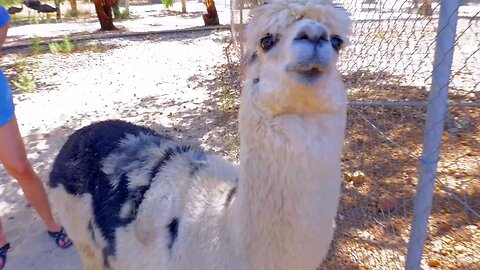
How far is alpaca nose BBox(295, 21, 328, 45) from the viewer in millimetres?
1512

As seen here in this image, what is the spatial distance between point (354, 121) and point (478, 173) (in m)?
1.31

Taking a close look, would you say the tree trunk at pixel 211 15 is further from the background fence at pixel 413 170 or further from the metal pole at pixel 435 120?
the metal pole at pixel 435 120

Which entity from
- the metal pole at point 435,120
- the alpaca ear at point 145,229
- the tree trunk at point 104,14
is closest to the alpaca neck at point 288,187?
the alpaca ear at point 145,229

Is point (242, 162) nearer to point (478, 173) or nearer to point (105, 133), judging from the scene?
point (105, 133)

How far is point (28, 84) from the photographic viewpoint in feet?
26.2

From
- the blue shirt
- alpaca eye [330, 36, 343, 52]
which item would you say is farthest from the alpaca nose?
the blue shirt

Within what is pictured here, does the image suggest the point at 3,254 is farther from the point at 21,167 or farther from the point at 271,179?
the point at 271,179

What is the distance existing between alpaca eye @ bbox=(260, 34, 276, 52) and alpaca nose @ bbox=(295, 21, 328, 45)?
173mm

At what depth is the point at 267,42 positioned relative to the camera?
1.71 metres

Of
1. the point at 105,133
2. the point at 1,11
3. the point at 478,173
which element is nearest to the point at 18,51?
the point at 1,11

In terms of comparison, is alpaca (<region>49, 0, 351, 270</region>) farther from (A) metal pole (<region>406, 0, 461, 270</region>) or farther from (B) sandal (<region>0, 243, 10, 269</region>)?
(B) sandal (<region>0, 243, 10, 269</region>)

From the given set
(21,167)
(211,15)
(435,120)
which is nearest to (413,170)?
(435,120)

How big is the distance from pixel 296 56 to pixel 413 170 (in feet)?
9.18

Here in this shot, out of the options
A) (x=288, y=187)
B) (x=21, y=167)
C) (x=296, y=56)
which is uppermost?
(x=296, y=56)
